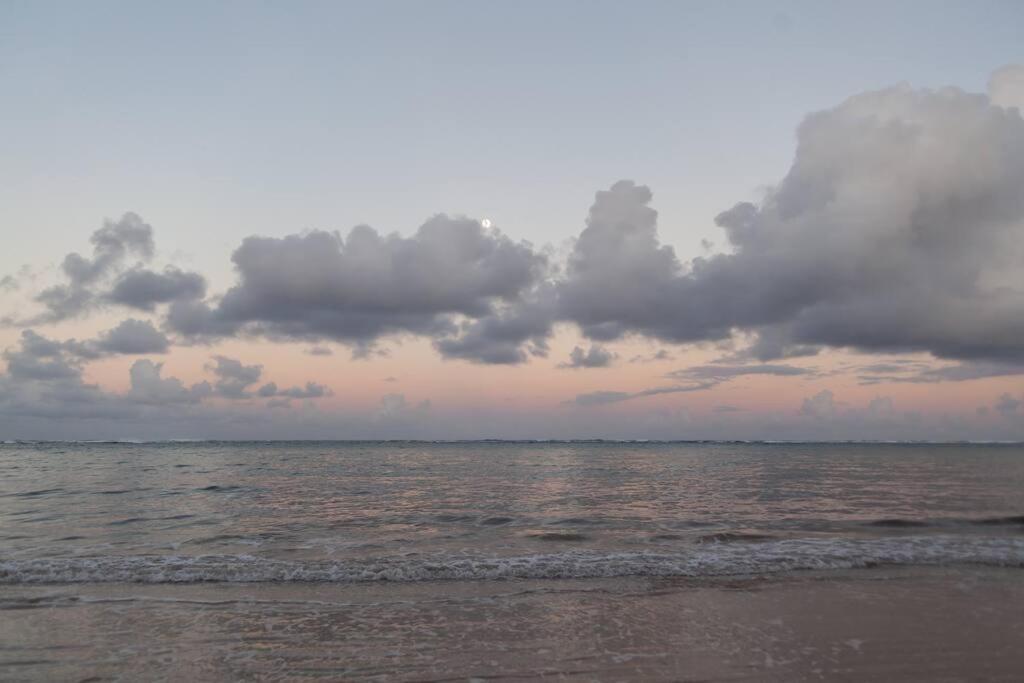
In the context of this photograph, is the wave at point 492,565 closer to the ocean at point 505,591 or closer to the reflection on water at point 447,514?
the ocean at point 505,591

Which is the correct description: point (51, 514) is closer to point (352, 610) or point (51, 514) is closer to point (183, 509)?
point (183, 509)

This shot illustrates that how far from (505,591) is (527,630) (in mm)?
3127

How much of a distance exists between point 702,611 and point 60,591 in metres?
15.8

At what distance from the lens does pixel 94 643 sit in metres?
10.6

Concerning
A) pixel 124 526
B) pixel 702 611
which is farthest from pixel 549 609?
pixel 124 526

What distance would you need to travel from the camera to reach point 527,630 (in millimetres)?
11383

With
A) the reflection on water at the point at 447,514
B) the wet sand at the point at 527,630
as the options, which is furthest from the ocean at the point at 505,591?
the reflection on water at the point at 447,514

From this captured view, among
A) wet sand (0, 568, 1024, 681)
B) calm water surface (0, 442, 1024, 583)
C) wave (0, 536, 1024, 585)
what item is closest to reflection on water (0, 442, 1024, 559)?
calm water surface (0, 442, 1024, 583)

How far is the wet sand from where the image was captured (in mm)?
9484

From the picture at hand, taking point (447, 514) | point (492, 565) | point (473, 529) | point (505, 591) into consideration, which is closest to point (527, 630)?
point (505, 591)

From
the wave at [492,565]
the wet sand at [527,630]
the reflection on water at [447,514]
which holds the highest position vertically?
the wet sand at [527,630]

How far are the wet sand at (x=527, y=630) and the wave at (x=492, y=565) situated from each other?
0.76 metres

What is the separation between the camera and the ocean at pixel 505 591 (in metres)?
9.84

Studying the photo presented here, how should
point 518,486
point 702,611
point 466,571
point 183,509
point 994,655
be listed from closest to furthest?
point 994,655 → point 702,611 → point 466,571 → point 183,509 → point 518,486
